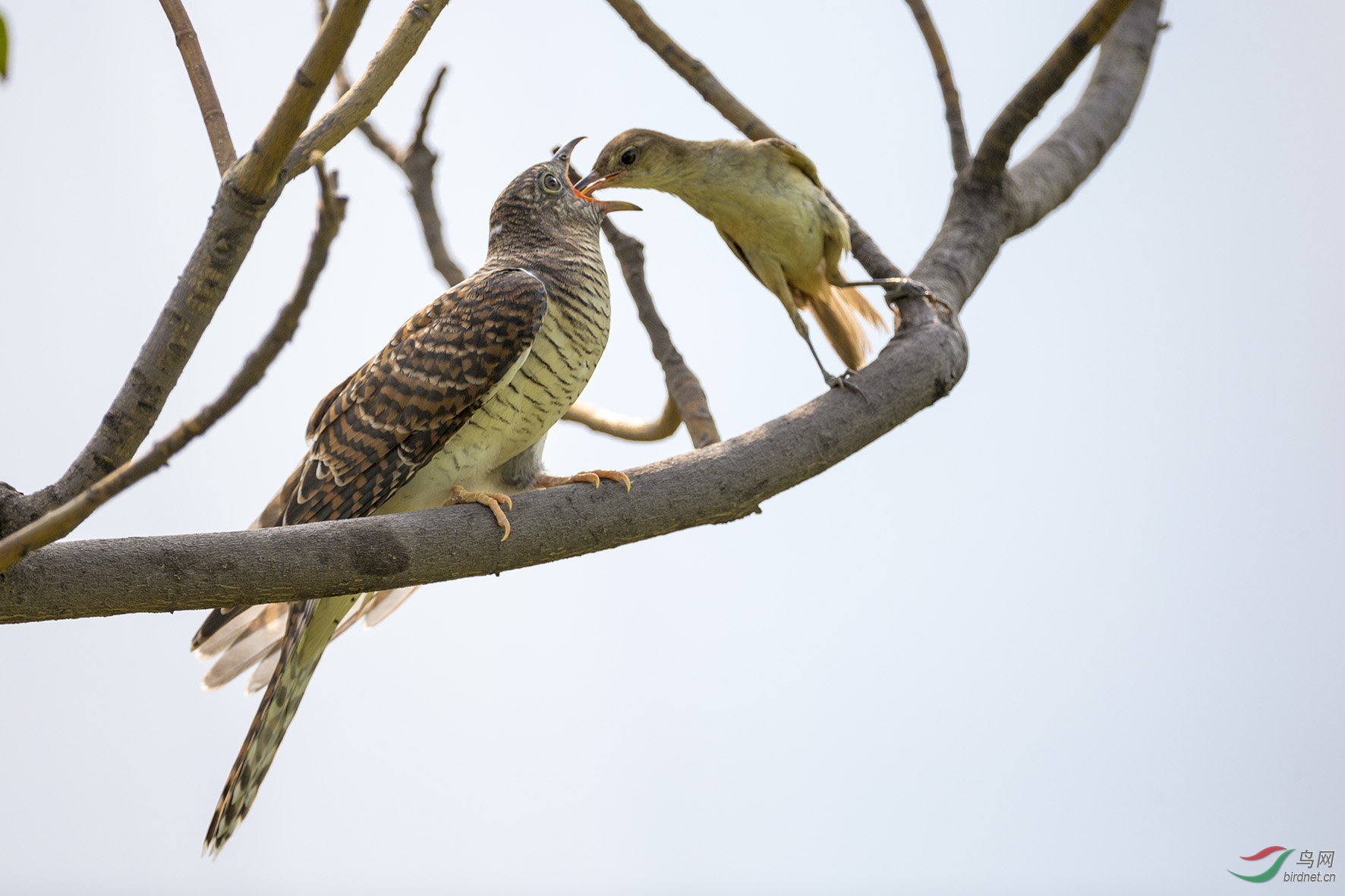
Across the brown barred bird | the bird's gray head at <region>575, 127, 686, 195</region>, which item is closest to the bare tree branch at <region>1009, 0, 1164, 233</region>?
the bird's gray head at <region>575, 127, 686, 195</region>

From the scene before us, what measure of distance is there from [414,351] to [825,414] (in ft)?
3.19

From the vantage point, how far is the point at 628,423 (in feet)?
12.3

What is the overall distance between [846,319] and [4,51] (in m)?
3.09

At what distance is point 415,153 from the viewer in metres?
3.53

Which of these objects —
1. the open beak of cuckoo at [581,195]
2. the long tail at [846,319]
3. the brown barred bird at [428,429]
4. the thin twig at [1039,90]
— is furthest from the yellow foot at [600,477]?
the thin twig at [1039,90]

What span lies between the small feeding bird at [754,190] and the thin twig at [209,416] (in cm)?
192

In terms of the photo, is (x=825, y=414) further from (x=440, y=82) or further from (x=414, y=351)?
(x=440, y=82)

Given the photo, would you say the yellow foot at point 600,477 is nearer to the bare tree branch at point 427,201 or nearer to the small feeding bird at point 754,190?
the small feeding bird at point 754,190

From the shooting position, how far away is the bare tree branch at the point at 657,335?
308 centimetres

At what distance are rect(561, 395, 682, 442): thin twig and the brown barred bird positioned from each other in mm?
911

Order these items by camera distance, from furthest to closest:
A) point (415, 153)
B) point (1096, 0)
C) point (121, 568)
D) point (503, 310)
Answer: point (415, 153) → point (1096, 0) → point (503, 310) → point (121, 568)

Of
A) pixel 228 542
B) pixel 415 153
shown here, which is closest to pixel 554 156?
pixel 415 153

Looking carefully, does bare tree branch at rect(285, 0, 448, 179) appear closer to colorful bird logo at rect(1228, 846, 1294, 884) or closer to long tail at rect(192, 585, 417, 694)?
long tail at rect(192, 585, 417, 694)

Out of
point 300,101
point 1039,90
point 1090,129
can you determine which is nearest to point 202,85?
point 300,101
